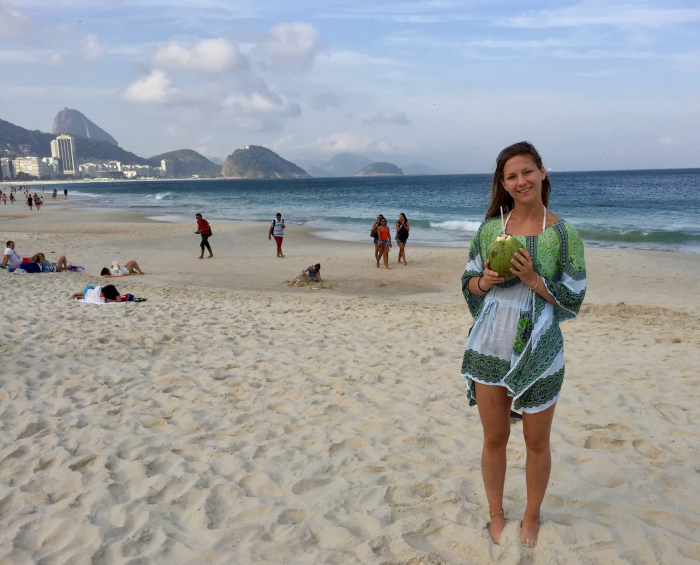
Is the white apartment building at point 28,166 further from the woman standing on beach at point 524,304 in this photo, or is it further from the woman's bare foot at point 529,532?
the woman's bare foot at point 529,532

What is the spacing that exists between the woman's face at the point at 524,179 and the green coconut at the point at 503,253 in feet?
0.75

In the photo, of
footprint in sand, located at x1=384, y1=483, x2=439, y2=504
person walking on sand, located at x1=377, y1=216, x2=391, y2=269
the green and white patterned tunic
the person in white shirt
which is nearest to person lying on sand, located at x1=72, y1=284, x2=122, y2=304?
the person in white shirt

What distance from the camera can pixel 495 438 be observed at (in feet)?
7.99

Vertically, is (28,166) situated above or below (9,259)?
above

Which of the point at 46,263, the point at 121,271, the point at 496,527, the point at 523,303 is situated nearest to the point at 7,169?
the point at 46,263

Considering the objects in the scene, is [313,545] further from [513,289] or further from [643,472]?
[643,472]

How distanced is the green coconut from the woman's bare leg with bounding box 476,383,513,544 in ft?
1.79

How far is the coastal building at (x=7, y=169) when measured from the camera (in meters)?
168

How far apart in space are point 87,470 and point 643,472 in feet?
11.7

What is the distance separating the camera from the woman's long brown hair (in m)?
2.27

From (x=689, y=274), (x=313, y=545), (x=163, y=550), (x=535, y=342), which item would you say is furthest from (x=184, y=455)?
(x=689, y=274)

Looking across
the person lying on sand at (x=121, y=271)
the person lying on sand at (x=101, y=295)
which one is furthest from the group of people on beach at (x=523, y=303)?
the person lying on sand at (x=121, y=271)

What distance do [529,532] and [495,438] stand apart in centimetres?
56

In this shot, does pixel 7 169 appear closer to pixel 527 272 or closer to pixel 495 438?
pixel 495 438
